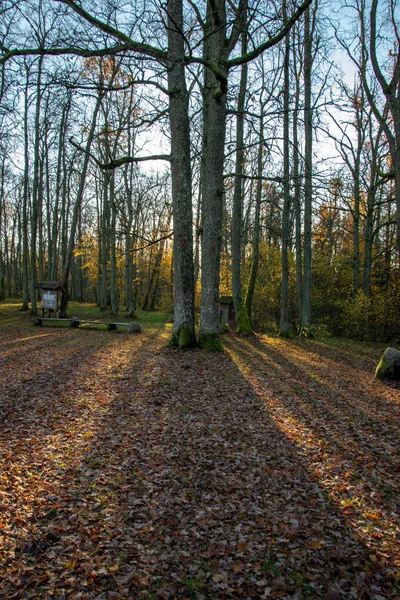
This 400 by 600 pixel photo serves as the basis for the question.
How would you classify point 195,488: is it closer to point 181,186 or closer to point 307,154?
point 181,186

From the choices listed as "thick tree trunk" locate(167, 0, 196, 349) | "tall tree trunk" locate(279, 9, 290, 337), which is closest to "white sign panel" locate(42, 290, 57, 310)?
"tall tree trunk" locate(279, 9, 290, 337)

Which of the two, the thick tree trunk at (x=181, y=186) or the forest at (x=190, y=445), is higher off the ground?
the thick tree trunk at (x=181, y=186)

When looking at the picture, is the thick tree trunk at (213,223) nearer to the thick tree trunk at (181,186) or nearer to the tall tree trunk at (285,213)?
the thick tree trunk at (181,186)

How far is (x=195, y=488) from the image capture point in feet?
12.1

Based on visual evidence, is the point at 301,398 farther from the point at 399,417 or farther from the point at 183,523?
the point at 183,523

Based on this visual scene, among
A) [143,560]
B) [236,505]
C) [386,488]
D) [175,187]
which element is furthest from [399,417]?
[175,187]

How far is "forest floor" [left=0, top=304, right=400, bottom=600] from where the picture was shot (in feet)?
8.49

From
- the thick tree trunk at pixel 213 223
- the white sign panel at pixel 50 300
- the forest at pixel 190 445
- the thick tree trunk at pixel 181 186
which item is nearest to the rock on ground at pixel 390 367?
the forest at pixel 190 445

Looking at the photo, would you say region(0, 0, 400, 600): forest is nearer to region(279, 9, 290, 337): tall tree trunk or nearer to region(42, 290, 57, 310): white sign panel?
region(279, 9, 290, 337): tall tree trunk

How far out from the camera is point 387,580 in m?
2.62

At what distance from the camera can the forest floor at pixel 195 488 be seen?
8.49 feet

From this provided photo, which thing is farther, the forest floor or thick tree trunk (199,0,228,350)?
thick tree trunk (199,0,228,350)

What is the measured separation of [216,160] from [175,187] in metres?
1.34

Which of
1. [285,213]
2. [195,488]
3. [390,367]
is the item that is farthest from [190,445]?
[285,213]
